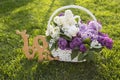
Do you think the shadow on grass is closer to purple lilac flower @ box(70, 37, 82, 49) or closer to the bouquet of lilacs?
the bouquet of lilacs

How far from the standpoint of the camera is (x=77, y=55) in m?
3.30

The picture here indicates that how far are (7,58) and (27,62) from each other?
261mm

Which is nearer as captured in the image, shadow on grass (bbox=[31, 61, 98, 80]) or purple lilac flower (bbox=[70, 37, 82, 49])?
purple lilac flower (bbox=[70, 37, 82, 49])


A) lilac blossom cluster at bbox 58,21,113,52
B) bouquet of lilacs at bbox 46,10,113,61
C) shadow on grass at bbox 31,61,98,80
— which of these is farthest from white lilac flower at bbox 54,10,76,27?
shadow on grass at bbox 31,61,98,80

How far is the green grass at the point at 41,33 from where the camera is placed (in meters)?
3.37

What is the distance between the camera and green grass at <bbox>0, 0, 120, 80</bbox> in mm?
3367

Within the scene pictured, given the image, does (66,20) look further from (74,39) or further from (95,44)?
(95,44)

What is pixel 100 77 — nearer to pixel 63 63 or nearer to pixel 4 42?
pixel 63 63

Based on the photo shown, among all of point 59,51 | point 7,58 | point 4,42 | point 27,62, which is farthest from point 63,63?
point 4,42

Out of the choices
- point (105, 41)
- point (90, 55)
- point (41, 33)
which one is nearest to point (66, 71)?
point (90, 55)

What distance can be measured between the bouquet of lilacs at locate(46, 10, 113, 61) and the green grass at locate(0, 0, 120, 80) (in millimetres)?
190

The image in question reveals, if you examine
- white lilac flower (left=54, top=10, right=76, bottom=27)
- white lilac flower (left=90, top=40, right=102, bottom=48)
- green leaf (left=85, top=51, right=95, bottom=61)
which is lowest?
green leaf (left=85, top=51, right=95, bottom=61)

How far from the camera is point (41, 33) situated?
4.25m

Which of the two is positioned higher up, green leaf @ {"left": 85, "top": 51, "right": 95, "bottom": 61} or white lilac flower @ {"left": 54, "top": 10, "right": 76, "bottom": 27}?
white lilac flower @ {"left": 54, "top": 10, "right": 76, "bottom": 27}
